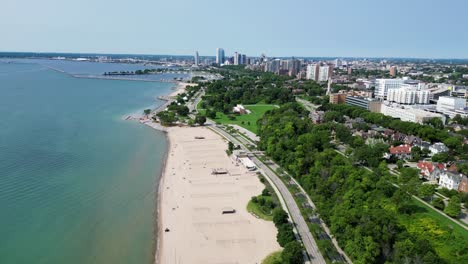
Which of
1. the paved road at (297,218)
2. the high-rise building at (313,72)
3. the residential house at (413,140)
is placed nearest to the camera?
the paved road at (297,218)

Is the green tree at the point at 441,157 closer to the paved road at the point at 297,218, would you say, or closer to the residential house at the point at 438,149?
the residential house at the point at 438,149

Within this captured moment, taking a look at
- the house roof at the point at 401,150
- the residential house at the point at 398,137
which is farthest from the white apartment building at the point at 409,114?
the house roof at the point at 401,150

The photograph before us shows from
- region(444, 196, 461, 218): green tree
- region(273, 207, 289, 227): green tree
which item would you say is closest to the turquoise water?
region(273, 207, 289, 227): green tree

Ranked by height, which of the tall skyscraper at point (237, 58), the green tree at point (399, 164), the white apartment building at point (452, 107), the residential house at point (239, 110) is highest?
the tall skyscraper at point (237, 58)

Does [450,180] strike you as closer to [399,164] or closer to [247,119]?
[399,164]

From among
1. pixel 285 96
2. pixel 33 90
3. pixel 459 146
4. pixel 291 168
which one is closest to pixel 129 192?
pixel 291 168

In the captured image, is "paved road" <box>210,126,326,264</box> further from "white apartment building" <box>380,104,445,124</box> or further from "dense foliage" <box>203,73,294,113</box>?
"white apartment building" <box>380,104,445,124</box>
